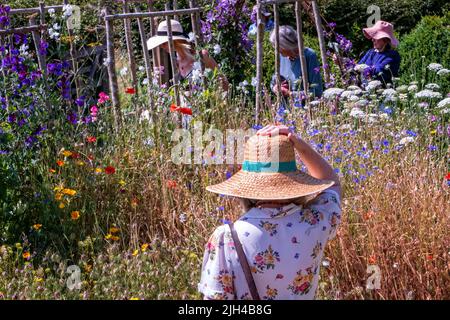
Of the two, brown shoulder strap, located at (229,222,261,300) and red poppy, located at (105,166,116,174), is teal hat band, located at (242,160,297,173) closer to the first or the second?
brown shoulder strap, located at (229,222,261,300)

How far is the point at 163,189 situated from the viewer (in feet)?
14.5

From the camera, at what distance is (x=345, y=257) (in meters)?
3.49

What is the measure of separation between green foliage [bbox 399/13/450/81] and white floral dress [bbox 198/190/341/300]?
5960 mm

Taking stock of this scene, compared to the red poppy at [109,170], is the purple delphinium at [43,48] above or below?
above

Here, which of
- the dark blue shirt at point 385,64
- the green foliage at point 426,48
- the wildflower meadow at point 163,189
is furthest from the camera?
the green foliage at point 426,48

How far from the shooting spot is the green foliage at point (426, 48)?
849cm

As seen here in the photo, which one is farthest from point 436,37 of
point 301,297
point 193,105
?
point 301,297

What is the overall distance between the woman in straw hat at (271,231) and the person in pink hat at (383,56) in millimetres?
3632

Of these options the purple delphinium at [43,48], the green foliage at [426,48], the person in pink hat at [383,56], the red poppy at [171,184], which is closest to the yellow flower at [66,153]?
the red poppy at [171,184]

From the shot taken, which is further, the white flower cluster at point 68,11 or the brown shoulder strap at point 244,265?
the white flower cluster at point 68,11

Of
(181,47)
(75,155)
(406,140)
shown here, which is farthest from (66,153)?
(181,47)

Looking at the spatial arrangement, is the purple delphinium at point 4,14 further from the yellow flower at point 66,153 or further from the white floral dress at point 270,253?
the white floral dress at point 270,253

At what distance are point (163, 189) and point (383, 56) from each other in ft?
8.56

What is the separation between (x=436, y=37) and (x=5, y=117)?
5.31 meters
